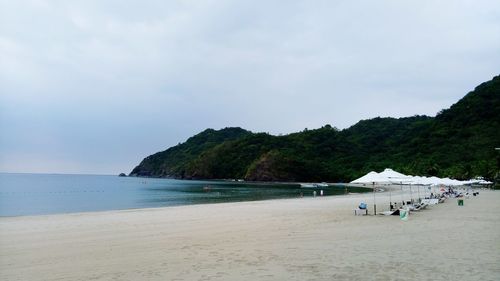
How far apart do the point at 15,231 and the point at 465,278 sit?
16.9 m

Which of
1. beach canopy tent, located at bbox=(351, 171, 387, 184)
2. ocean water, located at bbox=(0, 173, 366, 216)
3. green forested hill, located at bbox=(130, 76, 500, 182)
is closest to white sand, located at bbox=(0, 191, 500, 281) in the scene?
beach canopy tent, located at bbox=(351, 171, 387, 184)

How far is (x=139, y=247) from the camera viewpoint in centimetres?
1184

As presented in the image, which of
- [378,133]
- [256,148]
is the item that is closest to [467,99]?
[378,133]

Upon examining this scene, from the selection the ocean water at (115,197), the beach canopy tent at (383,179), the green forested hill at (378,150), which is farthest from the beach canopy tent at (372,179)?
the green forested hill at (378,150)

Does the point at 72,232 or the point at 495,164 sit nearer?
the point at 72,232

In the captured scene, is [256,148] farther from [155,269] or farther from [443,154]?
[155,269]

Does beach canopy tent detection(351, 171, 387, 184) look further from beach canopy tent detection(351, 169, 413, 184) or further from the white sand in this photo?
the white sand

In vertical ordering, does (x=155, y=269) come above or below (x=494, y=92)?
below

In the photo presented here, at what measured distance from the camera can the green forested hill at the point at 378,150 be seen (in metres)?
93.4

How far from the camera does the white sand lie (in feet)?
26.4

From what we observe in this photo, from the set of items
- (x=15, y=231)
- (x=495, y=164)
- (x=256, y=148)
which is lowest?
(x=15, y=231)

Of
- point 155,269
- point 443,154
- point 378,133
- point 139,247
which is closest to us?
point 155,269

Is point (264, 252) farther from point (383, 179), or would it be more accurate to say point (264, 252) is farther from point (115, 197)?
point (115, 197)

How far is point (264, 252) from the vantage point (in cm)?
1034
